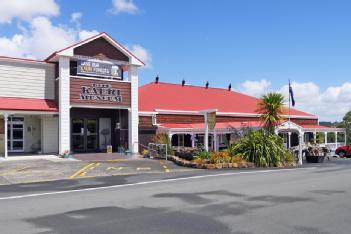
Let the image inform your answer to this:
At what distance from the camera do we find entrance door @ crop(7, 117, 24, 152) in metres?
26.0

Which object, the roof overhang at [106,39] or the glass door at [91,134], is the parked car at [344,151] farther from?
the glass door at [91,134]

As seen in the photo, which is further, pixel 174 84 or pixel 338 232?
pixel 174 84

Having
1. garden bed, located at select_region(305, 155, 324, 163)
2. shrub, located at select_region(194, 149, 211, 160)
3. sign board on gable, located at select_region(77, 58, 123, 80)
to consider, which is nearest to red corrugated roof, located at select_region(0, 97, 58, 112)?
sign board on gable, located at select_region(77, 58, 123, 80)

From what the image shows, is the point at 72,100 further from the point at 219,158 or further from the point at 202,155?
the point at 219,158

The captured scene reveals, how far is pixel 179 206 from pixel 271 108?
653 inches

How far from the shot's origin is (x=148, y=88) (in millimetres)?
35156

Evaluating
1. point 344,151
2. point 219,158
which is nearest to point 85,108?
point 219,158

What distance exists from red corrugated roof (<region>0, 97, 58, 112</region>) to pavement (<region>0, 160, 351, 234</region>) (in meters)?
10.3

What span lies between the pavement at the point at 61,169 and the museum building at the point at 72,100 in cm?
281

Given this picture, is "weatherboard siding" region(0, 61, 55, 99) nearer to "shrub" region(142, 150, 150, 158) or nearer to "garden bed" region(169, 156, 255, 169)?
"shrub" region(142, 150, 150, 158)

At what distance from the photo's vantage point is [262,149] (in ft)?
72.9

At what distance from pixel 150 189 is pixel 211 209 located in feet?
12.2

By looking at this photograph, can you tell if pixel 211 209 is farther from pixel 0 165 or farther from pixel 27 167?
pixel 0 165

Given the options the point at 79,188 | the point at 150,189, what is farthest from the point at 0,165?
the point at 150,189
